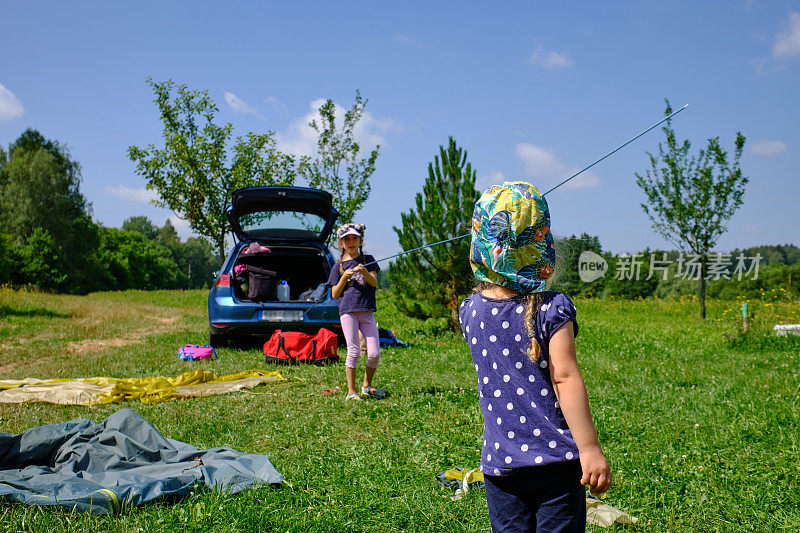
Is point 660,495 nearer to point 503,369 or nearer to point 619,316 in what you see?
point 503,369

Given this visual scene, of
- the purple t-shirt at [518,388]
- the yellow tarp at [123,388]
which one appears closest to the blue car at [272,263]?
the yellow tarp at [123,388]

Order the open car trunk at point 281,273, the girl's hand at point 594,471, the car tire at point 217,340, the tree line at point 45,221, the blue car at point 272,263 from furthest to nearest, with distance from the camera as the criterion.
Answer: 1. the tree line at point 45,221
2. the open car trunk at point 281,273
3. the car tire at point 217,340
4. the blue car at point 272,263
5. the girl's hand at point 594,471

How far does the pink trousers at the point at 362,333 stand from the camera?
16.8 ft

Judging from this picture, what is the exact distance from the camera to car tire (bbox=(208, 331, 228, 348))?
814 cm

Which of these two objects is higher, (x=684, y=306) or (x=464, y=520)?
(x=684, y=306)

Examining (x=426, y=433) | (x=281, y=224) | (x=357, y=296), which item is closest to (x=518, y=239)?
(x=426, y=433)

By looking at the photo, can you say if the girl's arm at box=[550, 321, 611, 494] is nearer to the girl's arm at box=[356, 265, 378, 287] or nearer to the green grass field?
the green grass field

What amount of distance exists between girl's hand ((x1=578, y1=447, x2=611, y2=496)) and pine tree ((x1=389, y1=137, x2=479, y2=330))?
773 centimetres

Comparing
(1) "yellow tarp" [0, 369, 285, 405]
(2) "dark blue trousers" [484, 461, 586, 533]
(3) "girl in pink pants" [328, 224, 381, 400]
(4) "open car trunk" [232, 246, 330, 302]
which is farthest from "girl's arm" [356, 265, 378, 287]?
(2) "dark blue trousers" [484, 461, 586, 533]

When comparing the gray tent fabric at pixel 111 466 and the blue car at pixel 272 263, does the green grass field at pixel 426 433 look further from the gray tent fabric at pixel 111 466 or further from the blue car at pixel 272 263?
the blue car at pixel 272 263

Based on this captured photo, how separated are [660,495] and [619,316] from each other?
13.4 meters

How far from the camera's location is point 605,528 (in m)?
2.65

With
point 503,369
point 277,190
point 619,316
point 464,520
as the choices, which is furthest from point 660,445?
point 619,316

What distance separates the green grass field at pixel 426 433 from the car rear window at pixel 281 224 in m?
1.81
